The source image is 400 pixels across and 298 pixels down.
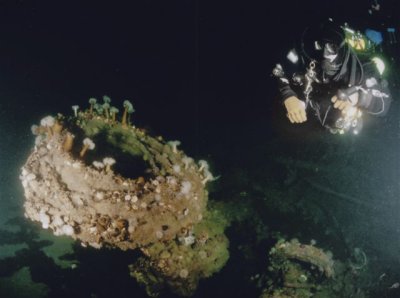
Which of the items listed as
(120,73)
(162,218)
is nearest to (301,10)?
(120,73)

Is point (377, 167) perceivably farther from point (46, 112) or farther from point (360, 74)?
point (46, 112)

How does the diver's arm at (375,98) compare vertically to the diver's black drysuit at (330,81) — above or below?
below

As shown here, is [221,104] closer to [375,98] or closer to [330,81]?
[330,81]

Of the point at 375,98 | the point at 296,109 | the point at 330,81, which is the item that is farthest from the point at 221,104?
the point at 375,98

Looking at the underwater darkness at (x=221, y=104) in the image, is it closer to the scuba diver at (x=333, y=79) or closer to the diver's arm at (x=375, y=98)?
the scuba diver at (x=333, y=79)

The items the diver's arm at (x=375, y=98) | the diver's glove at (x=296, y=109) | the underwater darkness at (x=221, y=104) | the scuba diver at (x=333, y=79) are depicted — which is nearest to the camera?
the scuba diver at (x=333, y=79)

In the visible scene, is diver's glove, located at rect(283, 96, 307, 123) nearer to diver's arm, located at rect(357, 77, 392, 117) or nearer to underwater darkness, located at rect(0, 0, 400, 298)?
diver's arm, located at rect(357, 77, 392, 117)

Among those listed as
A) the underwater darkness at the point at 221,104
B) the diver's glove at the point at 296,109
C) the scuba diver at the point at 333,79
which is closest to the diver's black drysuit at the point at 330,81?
the scuba diver at the point at 333,79
